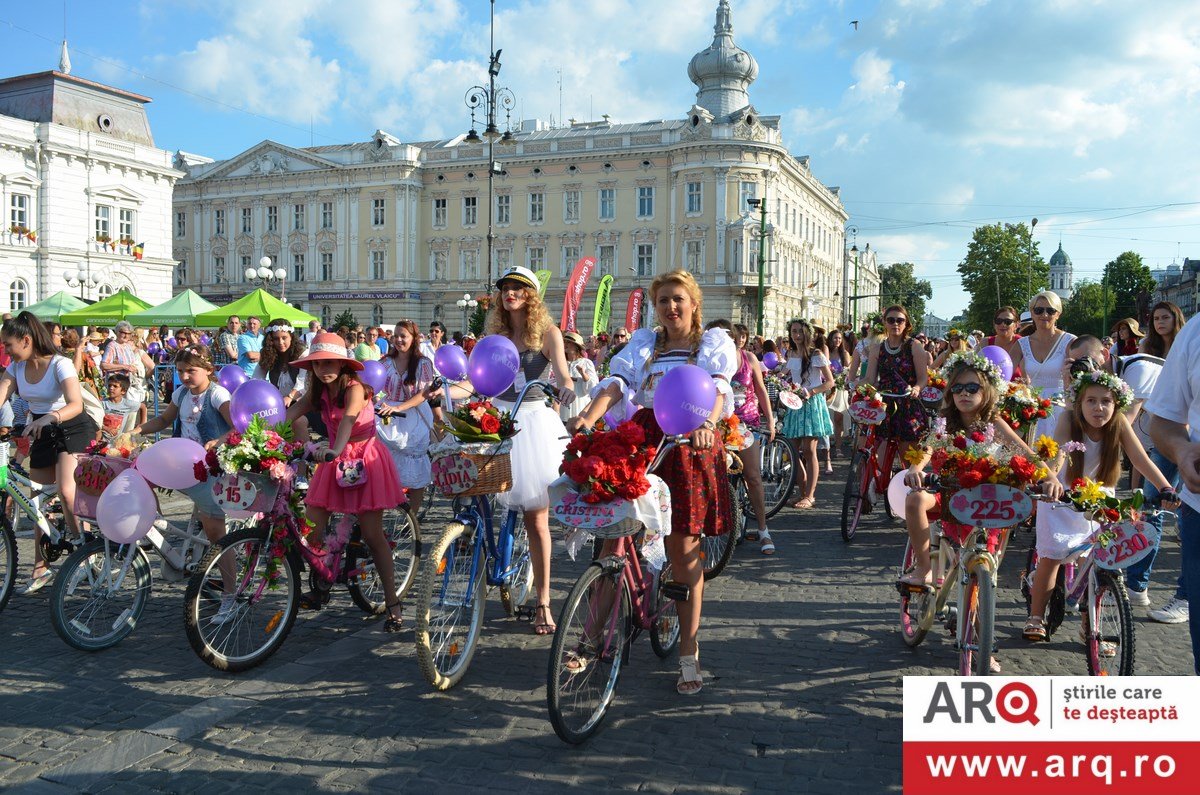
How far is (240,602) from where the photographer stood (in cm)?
507

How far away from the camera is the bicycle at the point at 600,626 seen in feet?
12.8

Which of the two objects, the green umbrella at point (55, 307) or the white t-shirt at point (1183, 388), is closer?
the white t-shirt at point (1183, 388)

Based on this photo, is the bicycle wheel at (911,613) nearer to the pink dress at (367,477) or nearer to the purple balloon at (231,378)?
the pink dress at (367,477)

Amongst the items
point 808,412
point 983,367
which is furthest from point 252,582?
point 808,412

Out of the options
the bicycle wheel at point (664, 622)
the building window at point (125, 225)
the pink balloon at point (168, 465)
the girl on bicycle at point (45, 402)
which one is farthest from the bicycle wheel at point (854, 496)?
the building window at point (125, 225)

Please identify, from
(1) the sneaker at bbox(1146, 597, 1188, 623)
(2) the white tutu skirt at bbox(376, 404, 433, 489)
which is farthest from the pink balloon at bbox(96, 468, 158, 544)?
(1) the sneaker at bbox(1146, 597, 1188, 623)

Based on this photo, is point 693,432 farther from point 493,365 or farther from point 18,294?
point 18,294

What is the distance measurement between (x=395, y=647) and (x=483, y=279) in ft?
190

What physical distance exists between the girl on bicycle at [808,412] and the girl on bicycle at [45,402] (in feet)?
22.2

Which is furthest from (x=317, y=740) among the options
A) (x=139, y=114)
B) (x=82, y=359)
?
(x=139, y=114)

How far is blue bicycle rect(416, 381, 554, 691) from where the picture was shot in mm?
4570

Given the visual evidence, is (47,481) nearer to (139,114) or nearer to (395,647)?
(395,647)

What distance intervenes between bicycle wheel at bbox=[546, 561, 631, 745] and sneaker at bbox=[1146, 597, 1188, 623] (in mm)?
3868

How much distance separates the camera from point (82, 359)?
12.1 metres
